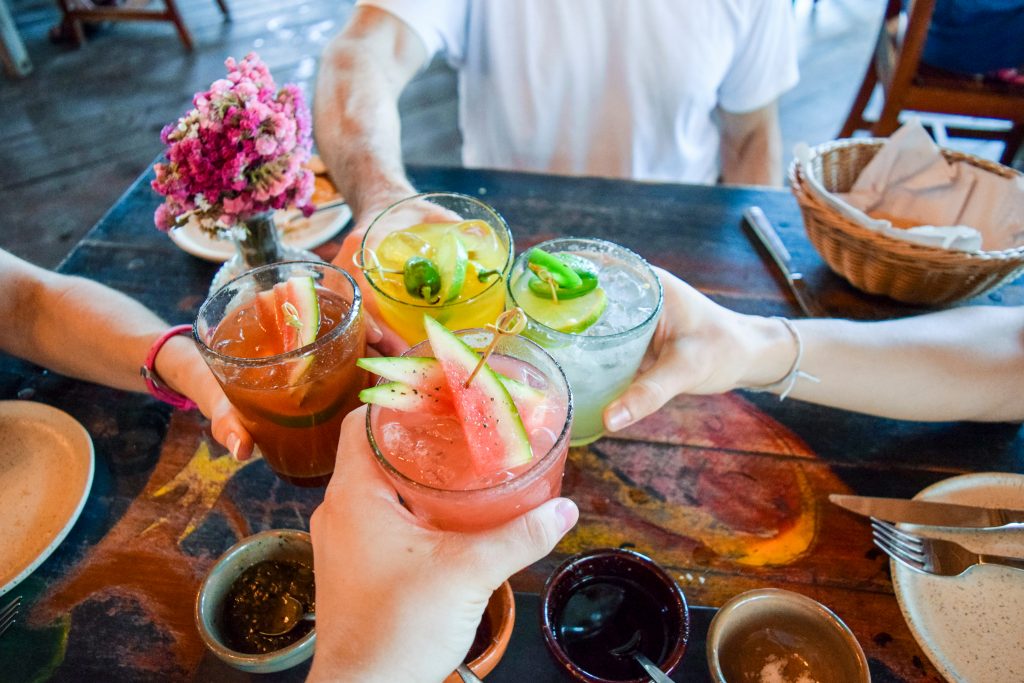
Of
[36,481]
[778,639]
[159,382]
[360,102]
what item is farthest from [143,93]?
[778,639]

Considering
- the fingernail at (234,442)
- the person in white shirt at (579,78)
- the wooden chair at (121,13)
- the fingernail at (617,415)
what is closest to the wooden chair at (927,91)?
the person in white shirt at (579,78)

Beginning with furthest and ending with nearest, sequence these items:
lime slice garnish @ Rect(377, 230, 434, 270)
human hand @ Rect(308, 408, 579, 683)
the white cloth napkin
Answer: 1. the white cloth napkin
2. lime slice garnish @ Rect(377, 230, 434, 270)
3. human hand @ Rect(308, 408, 579, 683)

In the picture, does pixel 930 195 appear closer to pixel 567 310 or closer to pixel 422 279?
pixel 567 310

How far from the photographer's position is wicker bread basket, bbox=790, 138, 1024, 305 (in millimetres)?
1553

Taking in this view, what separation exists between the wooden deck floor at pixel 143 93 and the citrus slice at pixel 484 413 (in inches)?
154

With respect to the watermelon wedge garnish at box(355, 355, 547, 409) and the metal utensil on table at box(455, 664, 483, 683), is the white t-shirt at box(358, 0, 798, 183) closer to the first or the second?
the watermelon wedge garnish at box(355, 355, 547, 409)

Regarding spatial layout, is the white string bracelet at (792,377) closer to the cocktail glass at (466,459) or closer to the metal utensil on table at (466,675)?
the cocktail glass at (466,459)

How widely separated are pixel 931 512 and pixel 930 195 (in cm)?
103

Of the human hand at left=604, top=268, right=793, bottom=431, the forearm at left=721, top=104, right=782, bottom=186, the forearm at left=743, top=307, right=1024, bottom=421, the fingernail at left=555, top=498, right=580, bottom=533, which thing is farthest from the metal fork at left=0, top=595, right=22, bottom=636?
the forearm at left=721, top=104, right=782, bottom=186

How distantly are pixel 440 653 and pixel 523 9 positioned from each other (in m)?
2.09

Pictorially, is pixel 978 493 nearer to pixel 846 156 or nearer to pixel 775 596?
pixel 775 596

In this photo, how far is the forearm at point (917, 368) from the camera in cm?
145

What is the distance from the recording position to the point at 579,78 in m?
2.37

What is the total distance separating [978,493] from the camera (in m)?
1.30
